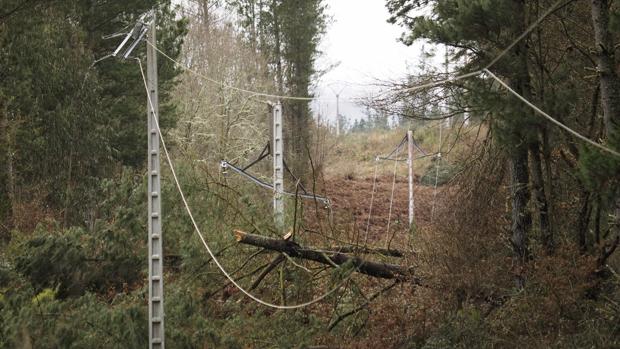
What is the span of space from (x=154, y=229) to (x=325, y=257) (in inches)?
92.2

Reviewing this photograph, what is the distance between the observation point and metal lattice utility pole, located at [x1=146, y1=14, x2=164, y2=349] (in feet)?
26.9

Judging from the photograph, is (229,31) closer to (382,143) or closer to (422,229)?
(382,143)

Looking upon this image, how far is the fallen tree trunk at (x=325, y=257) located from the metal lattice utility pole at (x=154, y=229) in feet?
5.23

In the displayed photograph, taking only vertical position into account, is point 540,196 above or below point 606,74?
below

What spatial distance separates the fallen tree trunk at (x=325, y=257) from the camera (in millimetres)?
9781

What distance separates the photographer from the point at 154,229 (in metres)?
8.59

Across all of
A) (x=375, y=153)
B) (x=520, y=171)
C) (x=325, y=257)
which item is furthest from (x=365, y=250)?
(x=375, y=153)

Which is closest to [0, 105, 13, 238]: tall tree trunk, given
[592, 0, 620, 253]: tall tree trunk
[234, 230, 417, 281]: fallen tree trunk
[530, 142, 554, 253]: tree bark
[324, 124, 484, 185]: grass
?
[234, 230, 417, 281]: fallen tree trunk

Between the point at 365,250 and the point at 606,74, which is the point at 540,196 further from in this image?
the point at 606,74

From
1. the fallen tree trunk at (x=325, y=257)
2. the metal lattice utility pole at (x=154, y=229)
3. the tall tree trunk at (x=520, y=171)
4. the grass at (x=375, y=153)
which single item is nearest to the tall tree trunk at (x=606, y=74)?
the tall tree trunk at (x=520, y=171)

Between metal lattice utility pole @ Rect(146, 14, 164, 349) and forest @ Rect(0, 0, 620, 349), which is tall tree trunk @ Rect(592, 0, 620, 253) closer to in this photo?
forest @ Rect(0, 0, 620, 349)

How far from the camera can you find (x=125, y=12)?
19.4 meters

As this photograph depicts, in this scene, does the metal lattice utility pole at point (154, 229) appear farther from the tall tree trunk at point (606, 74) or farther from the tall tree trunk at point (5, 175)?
the tall tree trunk at point (5, 175)

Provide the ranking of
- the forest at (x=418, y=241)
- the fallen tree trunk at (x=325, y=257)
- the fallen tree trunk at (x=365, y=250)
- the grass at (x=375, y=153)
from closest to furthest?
the forest at (x=418, y=241)
the fallen tree trunk at (x=325, y=257)
the fallen tree trunk at (x=365, y=250)
the grass at (x=375, y=153)
